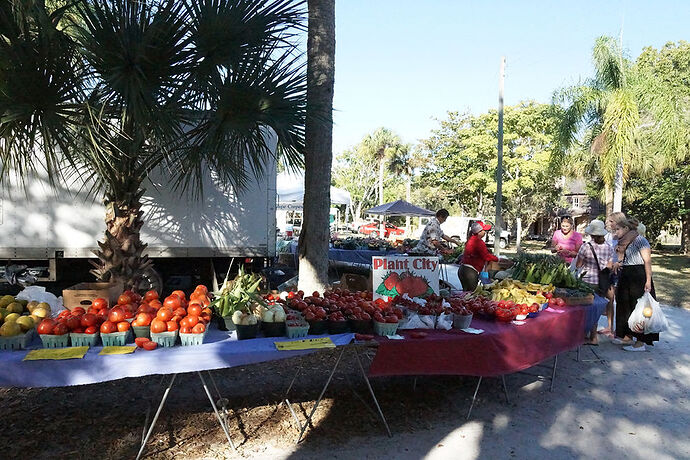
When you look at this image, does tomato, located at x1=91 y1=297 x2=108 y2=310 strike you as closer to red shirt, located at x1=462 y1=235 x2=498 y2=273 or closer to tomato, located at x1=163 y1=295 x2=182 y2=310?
tomato, located at x1=163 y1=295 x2=182 y2=310

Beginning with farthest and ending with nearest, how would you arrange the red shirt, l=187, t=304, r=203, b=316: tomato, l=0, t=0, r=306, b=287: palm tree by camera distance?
the red shirt, l=0, t=0, r=306, b=287: palm tree, l=187, t=304, r=203, b=316: tomato

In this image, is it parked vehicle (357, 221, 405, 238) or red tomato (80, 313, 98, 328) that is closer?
red tomato (80, 313, 98, 328)

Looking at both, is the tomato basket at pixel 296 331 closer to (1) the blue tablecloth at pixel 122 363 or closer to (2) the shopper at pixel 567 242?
(1) the blue tablecloth at pixel 122 363

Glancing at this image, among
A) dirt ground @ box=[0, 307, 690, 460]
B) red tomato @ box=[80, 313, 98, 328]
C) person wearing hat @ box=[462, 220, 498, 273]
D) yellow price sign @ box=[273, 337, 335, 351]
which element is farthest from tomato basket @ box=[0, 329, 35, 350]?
person wearing hat @ box=[462, 220, 498, 273]

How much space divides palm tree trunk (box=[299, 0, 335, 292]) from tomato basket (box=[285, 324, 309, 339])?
2.93 meters

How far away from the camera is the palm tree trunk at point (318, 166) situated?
21.1 feet

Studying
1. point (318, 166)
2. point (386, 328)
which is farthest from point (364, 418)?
point (318, 166)

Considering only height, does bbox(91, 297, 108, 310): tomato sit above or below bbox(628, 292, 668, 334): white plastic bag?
above

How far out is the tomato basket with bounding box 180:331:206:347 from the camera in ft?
10.6

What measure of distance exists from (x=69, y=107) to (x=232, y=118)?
1.32 metres

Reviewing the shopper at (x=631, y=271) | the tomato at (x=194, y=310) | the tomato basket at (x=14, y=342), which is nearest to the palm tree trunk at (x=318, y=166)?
the tomato at (x=194, y=310)

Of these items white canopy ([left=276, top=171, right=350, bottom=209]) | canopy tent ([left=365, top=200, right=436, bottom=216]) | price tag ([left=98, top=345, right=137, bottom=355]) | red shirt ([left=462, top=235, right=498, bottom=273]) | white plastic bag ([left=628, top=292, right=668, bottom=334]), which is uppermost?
white canopy ([left=276, top=171, right=350, bottom=209])

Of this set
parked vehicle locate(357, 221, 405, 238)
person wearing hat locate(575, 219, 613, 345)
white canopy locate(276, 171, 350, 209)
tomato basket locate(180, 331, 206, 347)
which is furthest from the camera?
parked vehicle locate(357, 221, 405, 238)

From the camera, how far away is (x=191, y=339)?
10.6 feet
